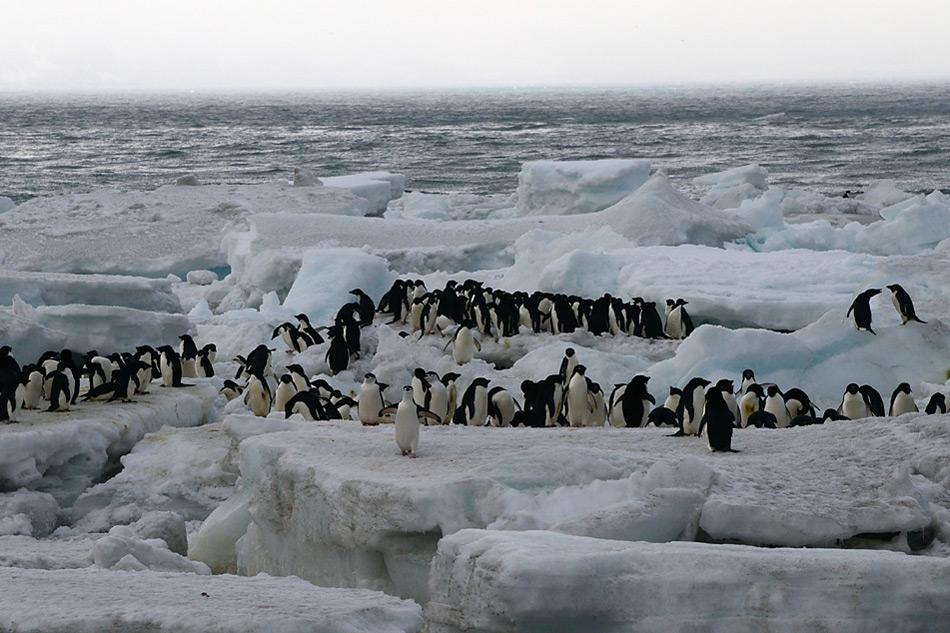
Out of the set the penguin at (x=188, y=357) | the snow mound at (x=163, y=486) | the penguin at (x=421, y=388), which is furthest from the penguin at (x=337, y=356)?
the snow mound at (x=163, y=486)

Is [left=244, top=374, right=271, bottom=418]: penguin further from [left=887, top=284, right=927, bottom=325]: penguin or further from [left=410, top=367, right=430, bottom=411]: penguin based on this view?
[left=887, top=284, right=927, bottom=325]: penguin

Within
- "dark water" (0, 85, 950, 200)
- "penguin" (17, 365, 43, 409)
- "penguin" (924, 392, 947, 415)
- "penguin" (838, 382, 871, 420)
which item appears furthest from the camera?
"dark water" (0, 85, 950, 200)

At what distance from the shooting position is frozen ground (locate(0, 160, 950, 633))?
169 inches

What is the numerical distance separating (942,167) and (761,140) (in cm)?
1771

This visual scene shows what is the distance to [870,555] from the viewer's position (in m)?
4.49

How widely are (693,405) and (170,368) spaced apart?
5255mm

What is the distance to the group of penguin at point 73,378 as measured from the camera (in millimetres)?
9453

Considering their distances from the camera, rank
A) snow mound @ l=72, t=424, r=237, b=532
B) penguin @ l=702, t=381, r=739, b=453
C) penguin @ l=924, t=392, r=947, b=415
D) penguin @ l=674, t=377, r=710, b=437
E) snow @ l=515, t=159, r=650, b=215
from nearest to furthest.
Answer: penguin @ l=702, t=381, r=739, b=453 < penguin @ l=674, t=377, r=710, b=437 < snow mound @ l=72, t=424, r=237, b=532 < penguin @ l=924, t=392, r=947, b=415 < snow @ l=515, t=159, r=650, b=215

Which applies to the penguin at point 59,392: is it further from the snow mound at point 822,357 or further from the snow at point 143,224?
the snow at point 143,224

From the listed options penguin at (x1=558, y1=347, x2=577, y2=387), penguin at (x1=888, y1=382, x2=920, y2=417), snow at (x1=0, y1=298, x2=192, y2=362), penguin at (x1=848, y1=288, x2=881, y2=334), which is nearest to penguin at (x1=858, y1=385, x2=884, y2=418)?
penguin at (x1=888, y1=382, x2=920, y2=417)

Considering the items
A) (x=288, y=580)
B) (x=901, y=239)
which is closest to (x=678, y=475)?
(x=288, y=580)

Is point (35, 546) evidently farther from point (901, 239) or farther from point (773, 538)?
point (901, 239)

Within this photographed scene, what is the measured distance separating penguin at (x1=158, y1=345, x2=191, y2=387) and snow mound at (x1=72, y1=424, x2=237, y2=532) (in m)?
2.34

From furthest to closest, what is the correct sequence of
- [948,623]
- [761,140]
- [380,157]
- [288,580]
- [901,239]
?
1. [761,140]
2. [380,157]
3. [901,239]
4. [288,580]
5. [948,623]
